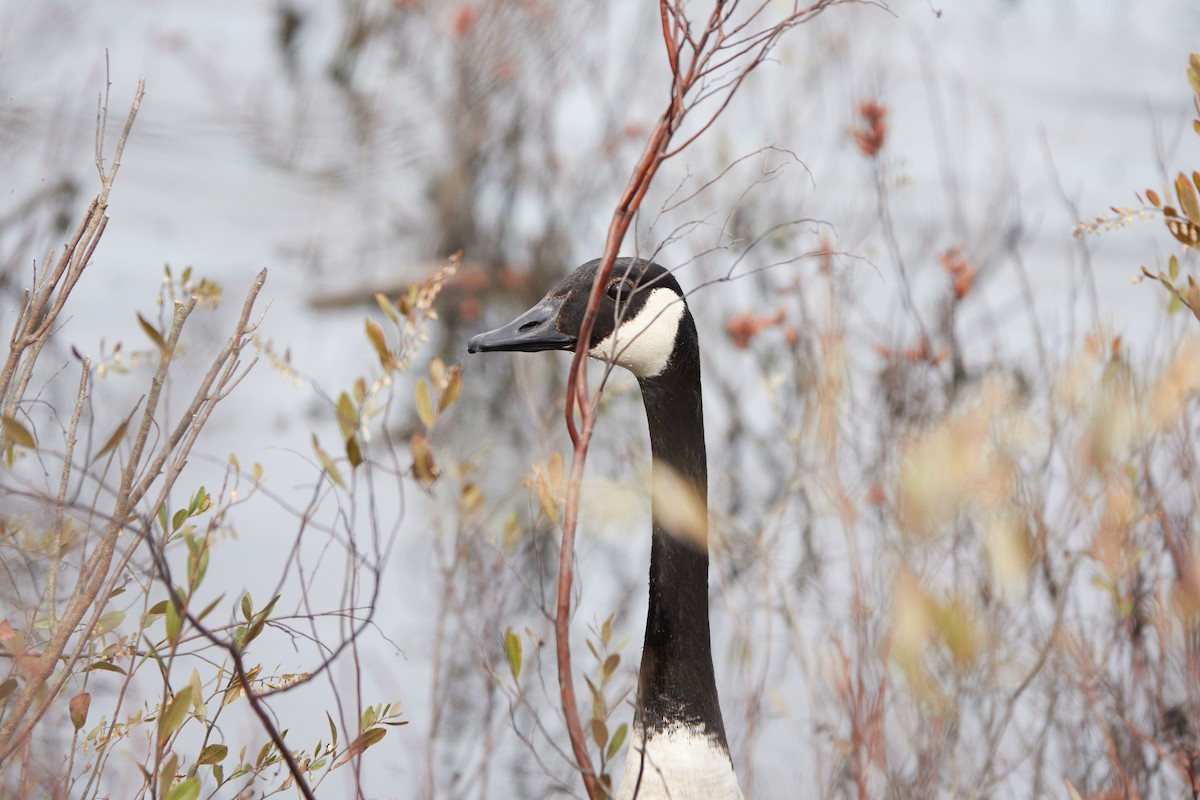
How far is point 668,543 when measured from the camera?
1863mm

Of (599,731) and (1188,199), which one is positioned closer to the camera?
(599,731)

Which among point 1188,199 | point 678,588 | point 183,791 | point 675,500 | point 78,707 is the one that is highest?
point 1188,199

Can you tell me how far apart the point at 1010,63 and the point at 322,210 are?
3.30 metres

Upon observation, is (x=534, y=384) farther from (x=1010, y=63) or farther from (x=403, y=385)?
(x=1010, y=63)

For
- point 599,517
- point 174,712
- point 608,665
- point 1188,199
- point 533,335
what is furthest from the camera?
point 599,517

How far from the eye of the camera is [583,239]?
16.2 ft

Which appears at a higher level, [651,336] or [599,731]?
[651,336]

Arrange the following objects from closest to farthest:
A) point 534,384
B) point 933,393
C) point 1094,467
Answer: point 1094,467
point 933,393
point 534,384

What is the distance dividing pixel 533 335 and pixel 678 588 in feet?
1.56

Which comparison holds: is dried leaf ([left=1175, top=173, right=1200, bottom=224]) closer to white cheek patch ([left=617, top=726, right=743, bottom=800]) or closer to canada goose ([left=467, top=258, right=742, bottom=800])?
canada goose ([left=467, top=258, right=742, bottom=800])

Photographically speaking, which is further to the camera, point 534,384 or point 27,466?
point 534,384

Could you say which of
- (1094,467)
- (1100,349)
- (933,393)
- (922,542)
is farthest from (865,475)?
(922,542)

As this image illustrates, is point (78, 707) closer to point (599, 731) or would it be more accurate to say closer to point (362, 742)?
point (362, 742)

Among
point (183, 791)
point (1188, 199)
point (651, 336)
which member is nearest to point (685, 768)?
point (651, 336)
